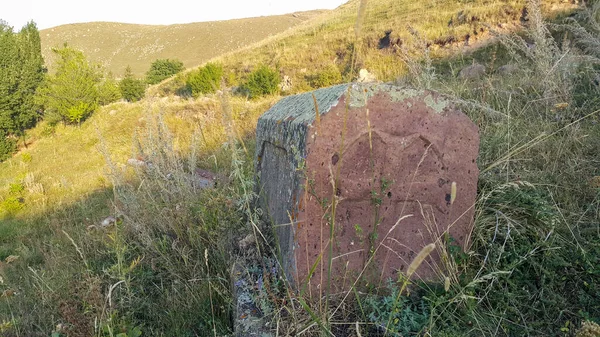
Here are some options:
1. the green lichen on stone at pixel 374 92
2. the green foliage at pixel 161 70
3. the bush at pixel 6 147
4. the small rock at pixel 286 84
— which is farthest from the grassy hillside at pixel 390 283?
the green foliage at pixel 161 70

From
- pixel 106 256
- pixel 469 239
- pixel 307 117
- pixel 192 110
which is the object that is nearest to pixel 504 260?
pixel 469 239

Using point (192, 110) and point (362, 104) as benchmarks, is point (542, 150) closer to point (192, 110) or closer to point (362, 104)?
point (362, 104)

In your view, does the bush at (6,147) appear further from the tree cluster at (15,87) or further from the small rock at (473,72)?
the small rock at (473,72)

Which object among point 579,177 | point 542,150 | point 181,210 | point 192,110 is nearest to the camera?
point 579,177

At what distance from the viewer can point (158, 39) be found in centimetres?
6831

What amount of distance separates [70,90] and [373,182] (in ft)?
53.2

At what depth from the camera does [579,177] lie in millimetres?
2389

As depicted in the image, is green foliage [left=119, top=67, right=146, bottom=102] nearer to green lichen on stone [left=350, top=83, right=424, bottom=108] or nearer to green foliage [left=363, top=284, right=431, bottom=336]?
green lichen on stone [left=350, top=83, right=424, bottom=108]

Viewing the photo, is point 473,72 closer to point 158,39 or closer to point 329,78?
point 329,78

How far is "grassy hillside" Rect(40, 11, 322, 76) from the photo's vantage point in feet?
190

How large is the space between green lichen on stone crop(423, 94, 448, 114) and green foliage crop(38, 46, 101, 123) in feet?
51.8

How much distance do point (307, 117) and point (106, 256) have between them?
2.56 metres

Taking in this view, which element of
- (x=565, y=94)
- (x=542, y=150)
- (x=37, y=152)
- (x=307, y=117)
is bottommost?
(x=37, y=152)

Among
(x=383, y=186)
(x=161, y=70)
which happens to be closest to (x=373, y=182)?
(x=383, y=186)
